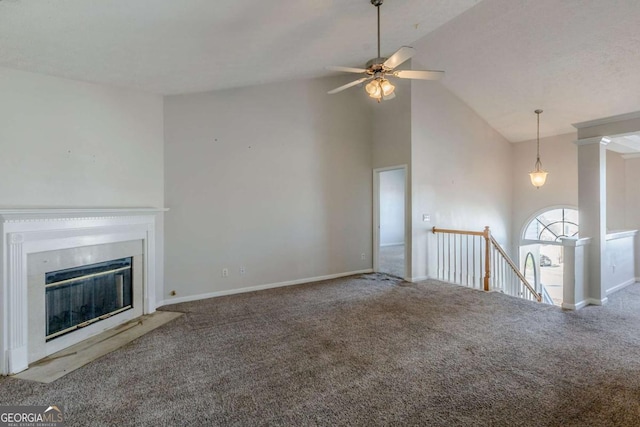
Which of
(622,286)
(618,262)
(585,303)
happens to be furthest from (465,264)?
(622,286)

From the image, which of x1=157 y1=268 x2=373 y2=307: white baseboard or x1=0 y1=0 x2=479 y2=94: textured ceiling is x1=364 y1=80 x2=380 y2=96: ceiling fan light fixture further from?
x1=157 y1=268 x2=373 y2=307: white baseboard

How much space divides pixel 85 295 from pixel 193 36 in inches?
113

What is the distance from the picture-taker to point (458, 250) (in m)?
6.04

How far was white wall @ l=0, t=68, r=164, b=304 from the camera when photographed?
287cm

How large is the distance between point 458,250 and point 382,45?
3980 mm

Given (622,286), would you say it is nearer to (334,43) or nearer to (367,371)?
(367,371)

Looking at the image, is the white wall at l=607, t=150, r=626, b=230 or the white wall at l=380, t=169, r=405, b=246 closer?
the white wall at l=607, t=150, r=626, b=230

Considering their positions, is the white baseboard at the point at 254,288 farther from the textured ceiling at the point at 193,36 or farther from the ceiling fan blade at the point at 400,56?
the ceiling fan blade at the point at 400,56

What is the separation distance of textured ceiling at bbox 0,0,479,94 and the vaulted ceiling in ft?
0.04

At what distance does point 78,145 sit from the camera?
3.34 meters

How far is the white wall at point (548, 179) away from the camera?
6.68 metres

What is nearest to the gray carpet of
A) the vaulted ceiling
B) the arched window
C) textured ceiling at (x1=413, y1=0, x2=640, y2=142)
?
the vaulted ceiling

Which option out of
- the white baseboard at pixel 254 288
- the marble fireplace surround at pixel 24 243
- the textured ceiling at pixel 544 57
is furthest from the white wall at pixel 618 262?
the marble fireplace surround at pixel 24 243

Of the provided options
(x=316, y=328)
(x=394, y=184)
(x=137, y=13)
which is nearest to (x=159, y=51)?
(x=137, y=13)
